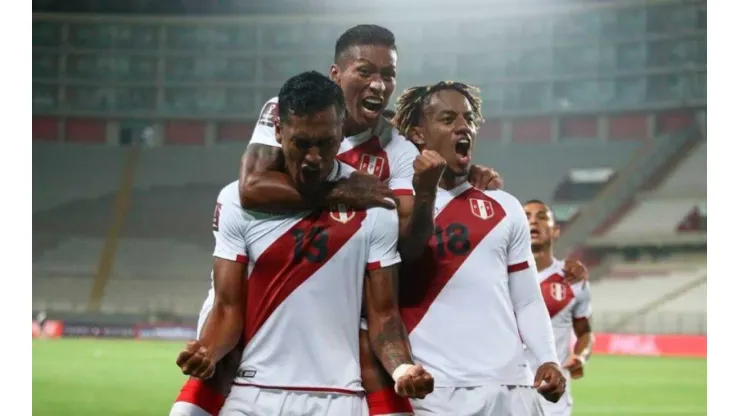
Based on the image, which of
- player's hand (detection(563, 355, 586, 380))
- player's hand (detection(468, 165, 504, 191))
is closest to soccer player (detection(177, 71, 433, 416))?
player's hand (detection(468, 165, 504, 191))

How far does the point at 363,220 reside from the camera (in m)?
2.59

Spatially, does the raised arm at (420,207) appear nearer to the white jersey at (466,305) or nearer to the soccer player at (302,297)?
the soccer player at (302,297)

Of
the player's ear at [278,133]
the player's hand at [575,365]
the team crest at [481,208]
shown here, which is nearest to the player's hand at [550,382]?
the team crest at [481,208]

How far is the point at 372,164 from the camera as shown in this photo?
114 inches

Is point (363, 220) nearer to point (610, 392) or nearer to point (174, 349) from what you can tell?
point (610, 392)

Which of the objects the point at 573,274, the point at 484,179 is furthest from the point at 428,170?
the point at 573,274

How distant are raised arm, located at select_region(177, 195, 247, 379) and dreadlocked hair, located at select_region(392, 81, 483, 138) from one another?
2.97 ft

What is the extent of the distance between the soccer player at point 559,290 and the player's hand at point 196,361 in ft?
10.6

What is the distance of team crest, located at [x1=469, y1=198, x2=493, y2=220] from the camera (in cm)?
320

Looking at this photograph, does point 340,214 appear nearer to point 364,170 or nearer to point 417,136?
point 364,170

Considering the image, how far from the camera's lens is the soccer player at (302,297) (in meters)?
2.50

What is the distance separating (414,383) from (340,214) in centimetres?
46

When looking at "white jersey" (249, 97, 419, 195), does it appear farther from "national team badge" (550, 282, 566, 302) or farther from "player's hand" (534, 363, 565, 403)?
"national team badge" (550, 282, 566, 302)
